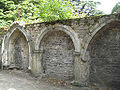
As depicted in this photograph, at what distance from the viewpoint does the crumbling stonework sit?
3785mm

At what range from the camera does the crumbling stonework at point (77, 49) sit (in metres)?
3.79

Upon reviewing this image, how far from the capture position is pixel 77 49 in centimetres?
395

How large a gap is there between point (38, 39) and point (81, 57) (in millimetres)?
2189

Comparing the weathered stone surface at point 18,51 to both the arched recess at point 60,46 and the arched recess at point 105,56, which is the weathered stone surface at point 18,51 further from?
the arched recess at point 105,56

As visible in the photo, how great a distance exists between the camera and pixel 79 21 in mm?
3969

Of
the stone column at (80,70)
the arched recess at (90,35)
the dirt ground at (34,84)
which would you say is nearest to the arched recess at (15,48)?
the dirt ground at (34,84)

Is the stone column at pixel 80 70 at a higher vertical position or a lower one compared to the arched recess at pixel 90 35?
lower

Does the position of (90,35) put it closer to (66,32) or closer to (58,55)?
(66,32)

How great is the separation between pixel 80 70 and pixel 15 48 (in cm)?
398

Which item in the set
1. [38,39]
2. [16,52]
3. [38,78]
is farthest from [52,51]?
[16,52]

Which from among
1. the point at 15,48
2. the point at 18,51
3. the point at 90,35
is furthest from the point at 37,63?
the point at 90,35

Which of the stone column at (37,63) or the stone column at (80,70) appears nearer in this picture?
the stone column at (80,70)

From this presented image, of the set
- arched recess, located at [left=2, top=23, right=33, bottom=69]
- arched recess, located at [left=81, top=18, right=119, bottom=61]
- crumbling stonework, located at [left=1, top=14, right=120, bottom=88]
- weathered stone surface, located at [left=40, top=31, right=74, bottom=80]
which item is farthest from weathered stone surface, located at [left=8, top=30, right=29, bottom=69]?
arched recess, located at [left=81, top=18, right=119, bottom=61]

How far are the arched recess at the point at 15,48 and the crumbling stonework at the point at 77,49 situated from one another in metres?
0.09
